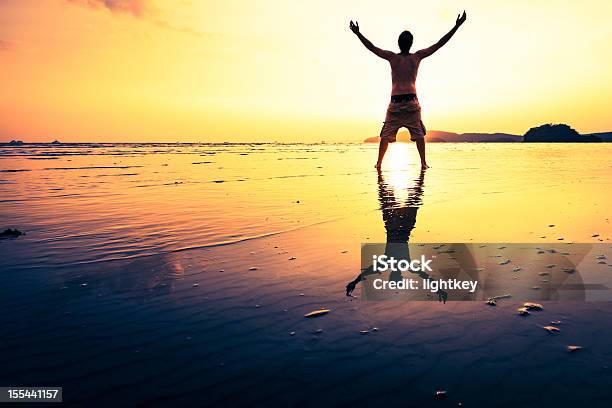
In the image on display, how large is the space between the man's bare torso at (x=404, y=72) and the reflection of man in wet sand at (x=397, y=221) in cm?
371

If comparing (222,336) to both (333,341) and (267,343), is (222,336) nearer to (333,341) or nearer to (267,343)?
(267,343)

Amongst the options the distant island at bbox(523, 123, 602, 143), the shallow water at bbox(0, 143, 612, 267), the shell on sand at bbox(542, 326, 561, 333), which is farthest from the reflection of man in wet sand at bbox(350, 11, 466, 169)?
the distant island at bbox(523, 123, 602, 143)

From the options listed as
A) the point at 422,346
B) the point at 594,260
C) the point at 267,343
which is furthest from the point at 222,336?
the point at 594,260

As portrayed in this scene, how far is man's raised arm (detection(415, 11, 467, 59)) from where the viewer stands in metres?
9.48

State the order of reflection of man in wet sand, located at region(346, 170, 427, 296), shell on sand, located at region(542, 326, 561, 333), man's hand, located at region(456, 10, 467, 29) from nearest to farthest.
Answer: shell on sand, located at region(542, 326, 561, 333), reflection of man in wet sand, located at region(346, 170, 427, 296), man's hand, located at region(456, 10, 467, 29)

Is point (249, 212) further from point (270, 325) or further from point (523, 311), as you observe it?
point (523, 311)

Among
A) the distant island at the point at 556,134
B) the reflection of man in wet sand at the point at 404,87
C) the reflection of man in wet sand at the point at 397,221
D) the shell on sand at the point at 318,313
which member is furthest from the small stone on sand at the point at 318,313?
the distant island at the point at 556,134

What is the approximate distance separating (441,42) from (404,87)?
58.4 inches

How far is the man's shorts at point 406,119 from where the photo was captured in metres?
11.4

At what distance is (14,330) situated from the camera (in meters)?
2.26

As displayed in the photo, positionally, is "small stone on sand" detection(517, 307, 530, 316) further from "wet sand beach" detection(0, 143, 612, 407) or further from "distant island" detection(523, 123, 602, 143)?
"distant island" detection(523, 123, 602, 143)

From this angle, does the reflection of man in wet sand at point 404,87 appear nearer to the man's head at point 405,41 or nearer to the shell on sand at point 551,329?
the man's head at point 405,41

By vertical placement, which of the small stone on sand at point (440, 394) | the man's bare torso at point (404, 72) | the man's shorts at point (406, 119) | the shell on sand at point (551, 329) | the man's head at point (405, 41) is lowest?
the small stone on sand at point (440, 394)

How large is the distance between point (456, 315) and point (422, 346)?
1.59 feet
